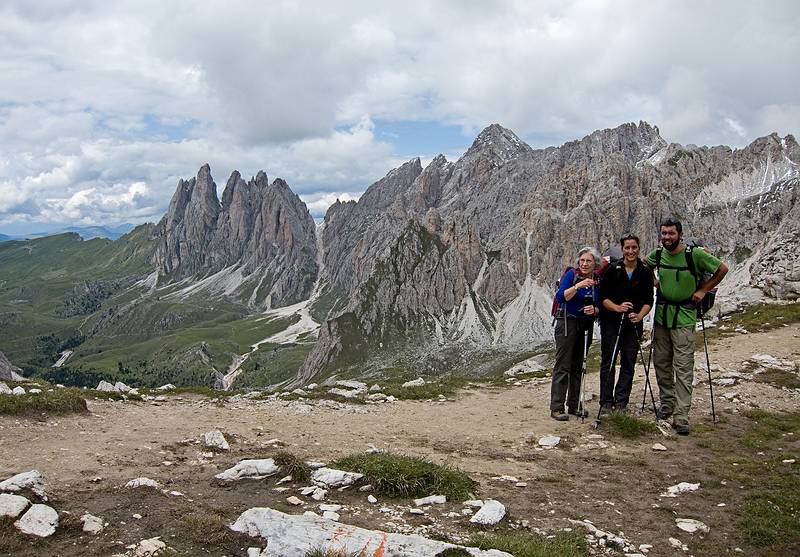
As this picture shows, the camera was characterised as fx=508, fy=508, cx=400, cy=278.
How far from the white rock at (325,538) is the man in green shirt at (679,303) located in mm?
9793

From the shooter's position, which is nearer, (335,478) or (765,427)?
(335,478)

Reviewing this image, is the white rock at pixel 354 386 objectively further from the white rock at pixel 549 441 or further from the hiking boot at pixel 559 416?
the white rock at pixel 549 441

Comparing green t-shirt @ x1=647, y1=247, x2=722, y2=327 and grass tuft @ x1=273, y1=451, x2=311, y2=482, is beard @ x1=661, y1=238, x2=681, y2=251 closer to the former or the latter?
green t-shirt @ x1=647, y1=247, x2=722, y2=327

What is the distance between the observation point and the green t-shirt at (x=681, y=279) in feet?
45.8

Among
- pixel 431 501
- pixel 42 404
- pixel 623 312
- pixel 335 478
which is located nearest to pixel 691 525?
pixel 431 501

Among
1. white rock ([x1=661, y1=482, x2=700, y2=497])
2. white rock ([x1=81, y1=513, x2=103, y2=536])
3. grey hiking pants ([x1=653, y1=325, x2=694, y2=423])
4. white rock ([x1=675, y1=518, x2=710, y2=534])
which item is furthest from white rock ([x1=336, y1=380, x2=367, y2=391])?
white rock ([x1=675, y1=518, x2=710, y2=534])

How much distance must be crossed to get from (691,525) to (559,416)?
7.17 metres

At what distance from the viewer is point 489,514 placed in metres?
8.46

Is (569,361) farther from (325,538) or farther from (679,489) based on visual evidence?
(325,538)

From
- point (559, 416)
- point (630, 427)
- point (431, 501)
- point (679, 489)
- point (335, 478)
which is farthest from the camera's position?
point (559, 416)

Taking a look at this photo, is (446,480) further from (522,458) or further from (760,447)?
(760,447)

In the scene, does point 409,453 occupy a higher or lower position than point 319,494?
lower

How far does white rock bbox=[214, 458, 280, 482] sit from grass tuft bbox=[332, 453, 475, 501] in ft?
4.76

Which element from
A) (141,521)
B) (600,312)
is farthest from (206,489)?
(600,312)
